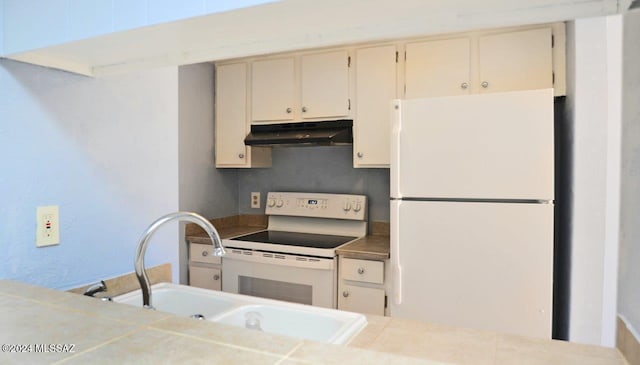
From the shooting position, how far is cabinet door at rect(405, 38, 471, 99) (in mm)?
2383

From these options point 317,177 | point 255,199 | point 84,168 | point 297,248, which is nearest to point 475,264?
point 297,248

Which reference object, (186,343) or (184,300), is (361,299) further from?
(186,343)

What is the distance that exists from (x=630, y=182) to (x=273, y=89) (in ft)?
8.22

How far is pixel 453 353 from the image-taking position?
0.87 meters

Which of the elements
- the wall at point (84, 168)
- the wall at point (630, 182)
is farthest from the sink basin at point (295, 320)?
the wall at point (630, 182)

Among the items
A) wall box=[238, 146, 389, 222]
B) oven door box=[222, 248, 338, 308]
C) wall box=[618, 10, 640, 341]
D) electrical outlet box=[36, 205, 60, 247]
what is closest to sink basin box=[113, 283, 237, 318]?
electrical outlet box=[36, 205, 60, 247]

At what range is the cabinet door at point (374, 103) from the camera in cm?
256

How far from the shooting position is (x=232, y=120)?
3.04 metres

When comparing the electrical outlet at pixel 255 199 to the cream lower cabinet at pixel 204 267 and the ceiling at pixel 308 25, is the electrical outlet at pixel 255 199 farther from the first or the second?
the ceiling at pixel 308 25

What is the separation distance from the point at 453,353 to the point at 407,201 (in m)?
1.19

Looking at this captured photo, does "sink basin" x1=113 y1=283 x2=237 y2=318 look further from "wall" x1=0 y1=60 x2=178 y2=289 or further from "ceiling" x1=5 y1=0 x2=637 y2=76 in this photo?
"ceiling" x1=5 y1=0 x2=637 y2=76

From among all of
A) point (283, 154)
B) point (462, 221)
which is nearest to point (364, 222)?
point (283, 154)

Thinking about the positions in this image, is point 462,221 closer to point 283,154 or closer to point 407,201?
point 407,201

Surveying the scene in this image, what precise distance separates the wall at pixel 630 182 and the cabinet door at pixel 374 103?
1.92 m
